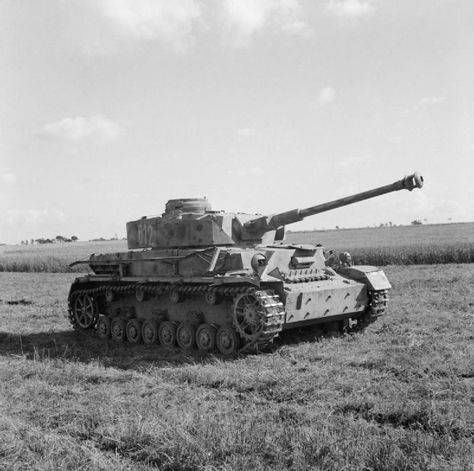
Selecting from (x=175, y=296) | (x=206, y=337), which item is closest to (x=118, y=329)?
(x=175, y=296)

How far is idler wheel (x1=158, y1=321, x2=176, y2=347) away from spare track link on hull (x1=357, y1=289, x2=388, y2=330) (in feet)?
12.7

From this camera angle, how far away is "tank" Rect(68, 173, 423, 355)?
11047 mm

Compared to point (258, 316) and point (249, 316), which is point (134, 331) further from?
point (258, 316)

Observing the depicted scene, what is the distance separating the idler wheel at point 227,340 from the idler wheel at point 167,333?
51.6 inches

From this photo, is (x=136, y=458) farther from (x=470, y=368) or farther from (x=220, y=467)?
(x=470, y=368)

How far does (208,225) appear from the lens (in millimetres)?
12422

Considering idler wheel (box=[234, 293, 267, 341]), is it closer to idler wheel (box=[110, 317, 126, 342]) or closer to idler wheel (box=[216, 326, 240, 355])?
idler wheel (box=[216, 326, 240, 355])

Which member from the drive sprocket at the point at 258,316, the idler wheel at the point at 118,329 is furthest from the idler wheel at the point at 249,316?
the idler wheel at the point at 118,329

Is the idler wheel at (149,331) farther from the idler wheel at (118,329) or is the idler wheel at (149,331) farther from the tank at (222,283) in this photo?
the idler wheel at (118,329)

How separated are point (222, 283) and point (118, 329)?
11.9ft

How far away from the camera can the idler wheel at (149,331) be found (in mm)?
13016

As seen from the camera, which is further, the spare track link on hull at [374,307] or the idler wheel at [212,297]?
the spare track link on hull at [374,307]

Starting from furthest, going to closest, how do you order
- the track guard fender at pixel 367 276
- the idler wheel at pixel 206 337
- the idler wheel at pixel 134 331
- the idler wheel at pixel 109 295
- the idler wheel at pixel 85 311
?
the idler wheel at pixel 85 311 → the idler wheel at pixel 109 295 → the idler wheel at pixel 134 331 → the track guard fender at pixel 367 276 → the idler wheel at pixel 206 337

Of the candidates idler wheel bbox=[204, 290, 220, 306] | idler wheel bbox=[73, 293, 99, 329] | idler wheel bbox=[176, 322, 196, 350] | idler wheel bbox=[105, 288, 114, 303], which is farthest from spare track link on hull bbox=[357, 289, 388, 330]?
idler wheel bbox=[73, 293, 99, 329]
